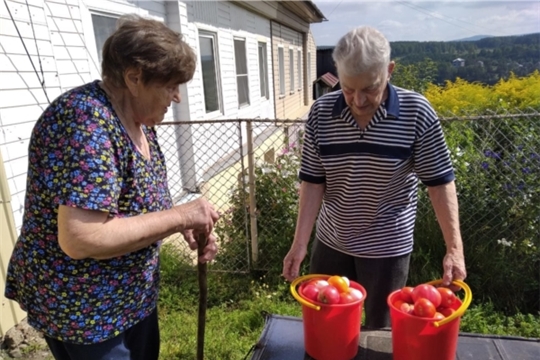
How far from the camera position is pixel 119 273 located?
120 centimetres

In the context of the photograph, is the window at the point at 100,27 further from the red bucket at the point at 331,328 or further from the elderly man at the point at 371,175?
the red bucket at the point at 331,328

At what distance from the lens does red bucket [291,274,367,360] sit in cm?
114

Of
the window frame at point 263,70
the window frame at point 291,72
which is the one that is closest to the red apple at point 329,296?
the window frame at point 263,70

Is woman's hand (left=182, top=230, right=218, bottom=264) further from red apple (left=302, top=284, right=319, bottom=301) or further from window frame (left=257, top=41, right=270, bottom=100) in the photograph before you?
window frame (left=257, top=41, right=270, bottom=100)

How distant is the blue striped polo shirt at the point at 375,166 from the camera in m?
1.46

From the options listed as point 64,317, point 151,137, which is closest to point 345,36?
point 151,137

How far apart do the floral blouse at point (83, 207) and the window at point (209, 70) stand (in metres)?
4.75

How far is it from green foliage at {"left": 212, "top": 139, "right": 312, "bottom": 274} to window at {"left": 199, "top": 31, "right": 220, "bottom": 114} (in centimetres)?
277

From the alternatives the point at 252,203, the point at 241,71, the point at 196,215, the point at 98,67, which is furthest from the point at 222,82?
the point at 196,215

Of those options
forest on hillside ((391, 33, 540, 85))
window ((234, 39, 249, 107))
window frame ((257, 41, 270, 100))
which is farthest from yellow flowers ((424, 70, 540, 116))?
window frame ((257, 41, 270, 100))

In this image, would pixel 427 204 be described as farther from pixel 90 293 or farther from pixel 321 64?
pixel 321 64

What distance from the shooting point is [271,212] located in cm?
327

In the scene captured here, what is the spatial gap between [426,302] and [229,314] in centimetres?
202

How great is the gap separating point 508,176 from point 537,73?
5.67 ft
